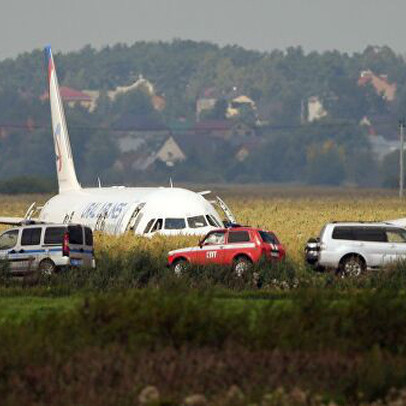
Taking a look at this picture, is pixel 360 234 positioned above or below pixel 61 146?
below

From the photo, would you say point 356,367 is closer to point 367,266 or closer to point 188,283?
point 188,283

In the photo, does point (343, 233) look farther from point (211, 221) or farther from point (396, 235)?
point (211, 221)

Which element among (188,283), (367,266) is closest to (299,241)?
(367,266)

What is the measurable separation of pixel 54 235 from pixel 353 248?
7898 mm

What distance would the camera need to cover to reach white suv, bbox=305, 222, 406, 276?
46.6 meters

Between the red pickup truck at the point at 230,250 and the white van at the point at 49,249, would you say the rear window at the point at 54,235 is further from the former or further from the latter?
the red pickup truck at the point at 230,250

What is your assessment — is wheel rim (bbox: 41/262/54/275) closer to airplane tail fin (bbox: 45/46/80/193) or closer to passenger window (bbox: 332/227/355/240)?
passenger window (bbox: 332/227/355/240)

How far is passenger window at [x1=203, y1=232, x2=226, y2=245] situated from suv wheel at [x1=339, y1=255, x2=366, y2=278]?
130 inches

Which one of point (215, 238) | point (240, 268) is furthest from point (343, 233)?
point (240, 268)

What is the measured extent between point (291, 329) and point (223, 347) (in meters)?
1.26

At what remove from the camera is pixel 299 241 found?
59125mm

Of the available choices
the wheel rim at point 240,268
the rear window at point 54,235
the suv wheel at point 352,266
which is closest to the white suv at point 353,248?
the suv wheel at point 352,266

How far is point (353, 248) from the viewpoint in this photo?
153 feet

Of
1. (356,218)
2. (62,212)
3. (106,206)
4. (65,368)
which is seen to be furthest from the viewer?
(356,218)
